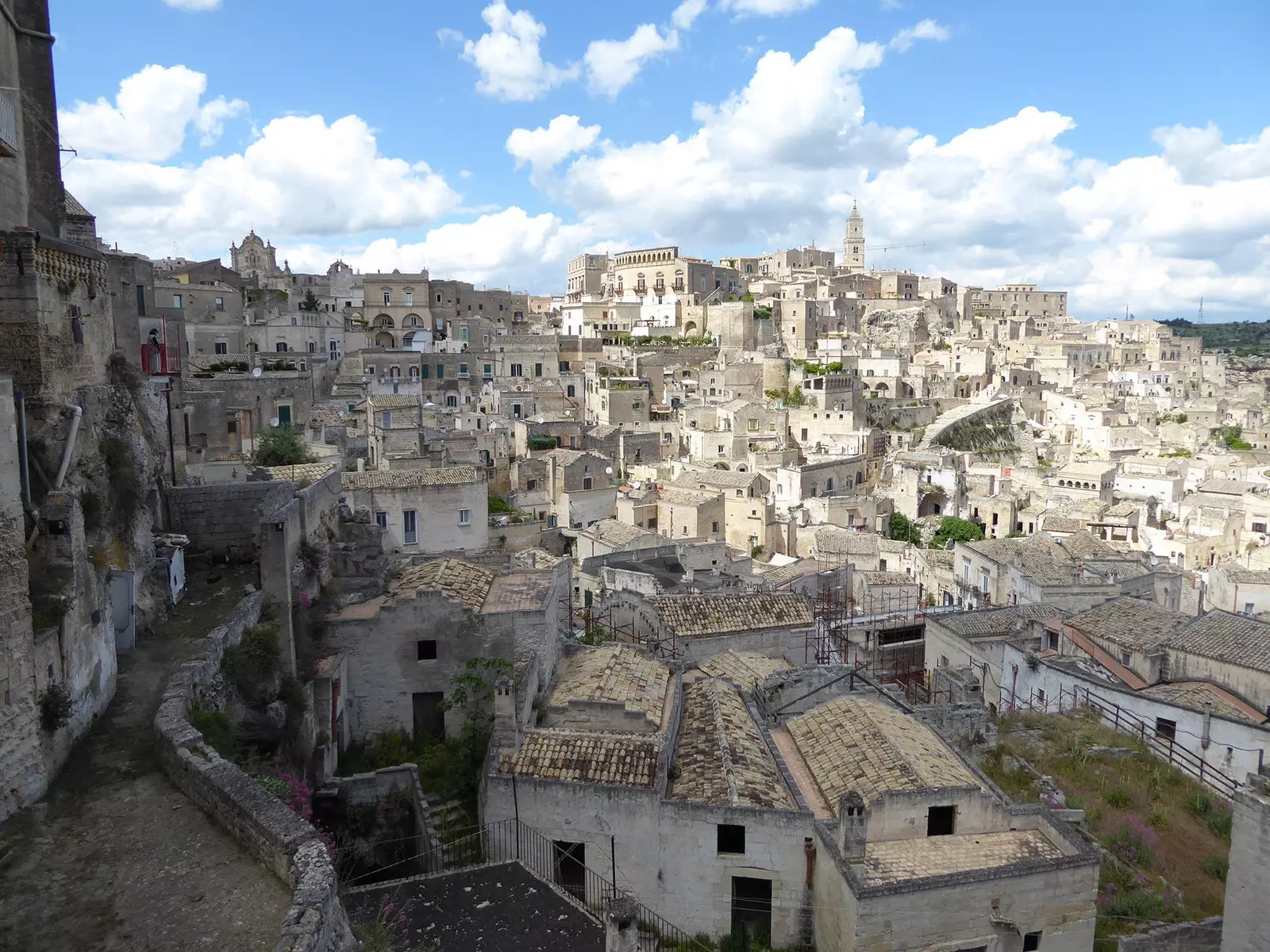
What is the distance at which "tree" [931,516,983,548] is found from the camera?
43.0m

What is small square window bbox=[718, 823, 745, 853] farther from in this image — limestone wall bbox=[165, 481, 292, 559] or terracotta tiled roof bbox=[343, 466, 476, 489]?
terracotta tiled roof bbox=[343, 466, 476, 489]

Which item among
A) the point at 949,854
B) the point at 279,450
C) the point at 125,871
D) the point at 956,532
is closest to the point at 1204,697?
the point at 949,854

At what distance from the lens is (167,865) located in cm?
720

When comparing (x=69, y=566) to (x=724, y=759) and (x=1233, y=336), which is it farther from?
(x=1233, y=336)

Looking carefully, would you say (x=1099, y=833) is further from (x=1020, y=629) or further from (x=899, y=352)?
(x=899, y=352)

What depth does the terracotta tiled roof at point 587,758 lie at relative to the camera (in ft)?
37.6

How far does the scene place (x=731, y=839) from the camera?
36.3 ft

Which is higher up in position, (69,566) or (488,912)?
(69,566)

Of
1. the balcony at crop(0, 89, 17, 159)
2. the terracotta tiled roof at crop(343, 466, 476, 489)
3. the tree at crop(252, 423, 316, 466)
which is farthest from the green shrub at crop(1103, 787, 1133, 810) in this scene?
the tree at crop(252, 423, 316, 466)

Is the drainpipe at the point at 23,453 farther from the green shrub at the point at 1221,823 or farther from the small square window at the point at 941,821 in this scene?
the green shrub at the point at 1221,823

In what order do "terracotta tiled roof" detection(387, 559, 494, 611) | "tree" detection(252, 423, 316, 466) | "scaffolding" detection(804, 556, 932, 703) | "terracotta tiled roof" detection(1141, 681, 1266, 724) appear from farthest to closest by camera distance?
"tree" detection(252, 423, 316, 466) < "scaffolding" detection(804, 556, 932, 703) < "terracotta tiled roof" detection(1141, 681, 1266, 724) < "terracotta tiled roof" detection(387, 559, 494, 611)

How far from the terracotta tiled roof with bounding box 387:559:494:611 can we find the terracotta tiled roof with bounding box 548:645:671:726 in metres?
1.99

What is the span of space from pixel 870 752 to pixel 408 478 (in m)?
15.0

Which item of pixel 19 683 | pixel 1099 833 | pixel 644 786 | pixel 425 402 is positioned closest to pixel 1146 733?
pixel 1099 833
